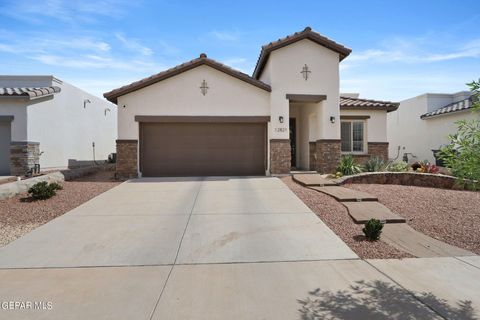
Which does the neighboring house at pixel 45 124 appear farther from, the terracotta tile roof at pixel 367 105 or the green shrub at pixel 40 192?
the terracotta tile roof at pixel 367 105

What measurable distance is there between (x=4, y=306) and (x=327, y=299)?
3742 millimetres

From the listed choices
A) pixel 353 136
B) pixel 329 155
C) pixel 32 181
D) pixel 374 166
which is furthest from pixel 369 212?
pixel 32 181

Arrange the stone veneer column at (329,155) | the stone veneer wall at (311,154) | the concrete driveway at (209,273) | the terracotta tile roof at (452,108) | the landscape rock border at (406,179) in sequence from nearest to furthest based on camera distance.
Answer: the concrete driveway at (209,273) → the landscape rock border at (406,179) → the stone veneer column at (329,155) → the stone veneer wall at (311,154) → the terracotta tile roof at (452,108)

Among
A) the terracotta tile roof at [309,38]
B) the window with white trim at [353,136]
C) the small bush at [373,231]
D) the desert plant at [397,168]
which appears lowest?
the small bush at [373,231]

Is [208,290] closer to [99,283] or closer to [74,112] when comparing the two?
[99,283]

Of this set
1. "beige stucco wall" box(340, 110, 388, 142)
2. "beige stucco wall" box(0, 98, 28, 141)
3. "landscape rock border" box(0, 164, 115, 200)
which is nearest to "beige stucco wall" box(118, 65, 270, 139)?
"landscape rock border" box(0, 164, 115, 200)

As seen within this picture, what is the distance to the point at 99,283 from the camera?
13.9 feet

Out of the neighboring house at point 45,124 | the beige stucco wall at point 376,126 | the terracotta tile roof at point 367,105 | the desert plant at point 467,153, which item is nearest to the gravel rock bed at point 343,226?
the desert plant at point 467,153

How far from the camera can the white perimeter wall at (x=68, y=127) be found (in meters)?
16.1

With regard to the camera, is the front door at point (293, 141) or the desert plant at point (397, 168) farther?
the front door at point (293, 141)

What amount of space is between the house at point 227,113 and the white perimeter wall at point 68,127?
5.07m

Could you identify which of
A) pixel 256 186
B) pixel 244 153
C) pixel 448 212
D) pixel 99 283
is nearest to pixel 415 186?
pixel 448 212

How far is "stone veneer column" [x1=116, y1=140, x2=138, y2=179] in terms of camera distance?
13586 millimetres

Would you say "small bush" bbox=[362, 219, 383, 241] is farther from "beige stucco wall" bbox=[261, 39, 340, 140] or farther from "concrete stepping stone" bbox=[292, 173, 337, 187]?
"beige stucco wall" bbox=[261, 39, 340, 140]
